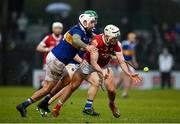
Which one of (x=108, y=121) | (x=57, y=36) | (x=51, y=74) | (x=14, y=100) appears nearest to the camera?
(x=108, y=121)

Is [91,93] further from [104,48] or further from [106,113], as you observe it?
[104,48]

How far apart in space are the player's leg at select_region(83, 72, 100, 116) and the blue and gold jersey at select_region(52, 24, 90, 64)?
1.74m

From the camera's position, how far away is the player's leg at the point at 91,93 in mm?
23053

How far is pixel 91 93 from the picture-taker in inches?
922

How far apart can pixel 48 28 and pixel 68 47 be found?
76.3 ft

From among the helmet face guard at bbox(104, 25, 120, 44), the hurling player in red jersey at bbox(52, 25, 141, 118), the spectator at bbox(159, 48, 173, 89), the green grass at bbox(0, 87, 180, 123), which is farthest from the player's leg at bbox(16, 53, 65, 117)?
the spectator at bbox(159, 48, 173, 89)

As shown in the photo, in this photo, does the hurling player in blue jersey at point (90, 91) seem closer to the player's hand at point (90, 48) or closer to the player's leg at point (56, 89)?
the player's leg at point (56, 89)

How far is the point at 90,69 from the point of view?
2242cm

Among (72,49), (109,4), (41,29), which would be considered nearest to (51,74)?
(72,49)

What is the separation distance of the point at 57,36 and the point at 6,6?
20.6 meters

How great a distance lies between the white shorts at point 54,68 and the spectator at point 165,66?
930 inches

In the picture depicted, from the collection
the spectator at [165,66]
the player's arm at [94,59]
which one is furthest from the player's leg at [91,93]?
the spectator at [165,66]

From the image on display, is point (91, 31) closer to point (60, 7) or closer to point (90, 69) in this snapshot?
point (90, 69)

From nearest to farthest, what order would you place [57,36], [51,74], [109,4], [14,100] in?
[51,74] < [57,36] < [14,100] < [109,4]
